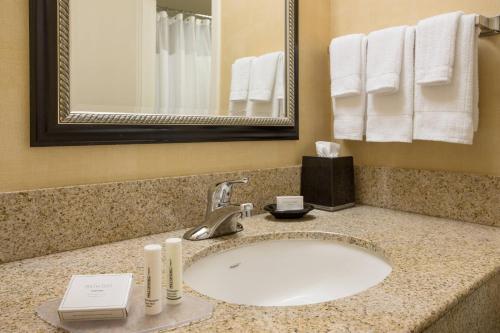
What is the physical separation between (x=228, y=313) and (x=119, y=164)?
52 centimetres

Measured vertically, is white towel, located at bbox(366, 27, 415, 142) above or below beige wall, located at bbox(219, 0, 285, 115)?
below

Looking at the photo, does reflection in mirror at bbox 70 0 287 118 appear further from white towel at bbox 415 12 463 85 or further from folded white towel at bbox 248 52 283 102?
white towel at bbox 415 12 463 85

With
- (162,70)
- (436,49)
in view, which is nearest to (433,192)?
(436,49)

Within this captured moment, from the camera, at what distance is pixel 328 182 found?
1.30 meters

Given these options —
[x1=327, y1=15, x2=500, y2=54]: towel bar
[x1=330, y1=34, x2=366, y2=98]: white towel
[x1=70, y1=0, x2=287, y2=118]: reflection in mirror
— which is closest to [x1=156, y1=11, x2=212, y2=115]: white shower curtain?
[x1=70, y1=0, x2=287, y2=118]: reflection in mirror

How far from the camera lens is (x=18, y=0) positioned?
83cm

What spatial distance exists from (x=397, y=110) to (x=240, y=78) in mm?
475

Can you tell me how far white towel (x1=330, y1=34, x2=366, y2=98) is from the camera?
1.29m

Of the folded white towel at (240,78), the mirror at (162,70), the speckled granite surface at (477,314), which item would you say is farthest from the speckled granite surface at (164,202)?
the speckled granite surface at (477,314)

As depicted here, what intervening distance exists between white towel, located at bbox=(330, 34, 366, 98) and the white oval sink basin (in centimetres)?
53

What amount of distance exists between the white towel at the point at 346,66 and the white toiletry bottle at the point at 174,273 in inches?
34.2

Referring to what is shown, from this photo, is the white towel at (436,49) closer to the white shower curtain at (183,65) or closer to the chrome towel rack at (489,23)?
the chrome towel rack at (489,23)

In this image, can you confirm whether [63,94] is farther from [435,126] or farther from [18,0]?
[435,126]

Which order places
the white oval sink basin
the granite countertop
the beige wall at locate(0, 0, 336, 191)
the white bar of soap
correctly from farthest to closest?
the white bar of soap → the white oval sink basin → the beige wall at locate(0, 0, 336, 191) → the granite countertop
